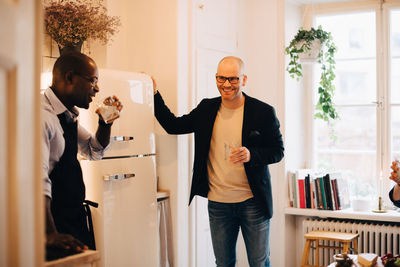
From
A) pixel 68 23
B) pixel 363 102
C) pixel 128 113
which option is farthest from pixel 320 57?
pixel 68 23

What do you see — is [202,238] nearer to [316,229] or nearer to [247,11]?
[316,229]

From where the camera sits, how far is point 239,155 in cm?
240

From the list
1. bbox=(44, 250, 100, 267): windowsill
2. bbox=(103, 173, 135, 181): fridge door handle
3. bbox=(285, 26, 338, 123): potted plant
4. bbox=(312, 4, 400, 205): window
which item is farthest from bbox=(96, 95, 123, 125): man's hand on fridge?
bbox=(312, 4, 400, 205): window

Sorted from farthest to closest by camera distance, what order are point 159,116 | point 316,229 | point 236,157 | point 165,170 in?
1. point 316,229
2. point 165,170
3. point 159,116
4. point 236,157

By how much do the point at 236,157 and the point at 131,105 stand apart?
67cm

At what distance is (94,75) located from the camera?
6.84 ft

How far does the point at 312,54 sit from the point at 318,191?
1077 mm

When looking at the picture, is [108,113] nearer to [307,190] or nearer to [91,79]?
[91,79]

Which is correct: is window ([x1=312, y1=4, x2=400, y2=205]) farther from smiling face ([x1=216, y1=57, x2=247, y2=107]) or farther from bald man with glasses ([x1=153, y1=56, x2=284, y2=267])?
smiling face ([x1=216, y1=57, x2=247, y2=107])

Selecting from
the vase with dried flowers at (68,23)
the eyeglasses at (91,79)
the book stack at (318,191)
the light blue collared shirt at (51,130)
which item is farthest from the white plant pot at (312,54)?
the light blue collared shirt at (51,130)

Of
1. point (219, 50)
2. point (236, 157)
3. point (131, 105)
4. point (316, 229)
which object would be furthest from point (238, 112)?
point (316, 229)

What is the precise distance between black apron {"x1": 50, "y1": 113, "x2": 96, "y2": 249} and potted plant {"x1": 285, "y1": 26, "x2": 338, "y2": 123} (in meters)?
2.04

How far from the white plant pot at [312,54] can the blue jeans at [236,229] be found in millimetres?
1446

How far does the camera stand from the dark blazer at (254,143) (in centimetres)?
251
